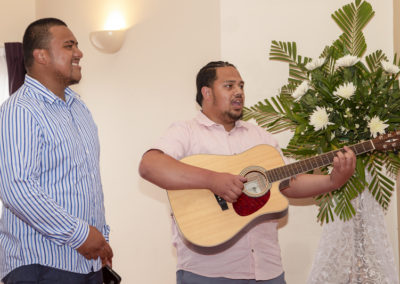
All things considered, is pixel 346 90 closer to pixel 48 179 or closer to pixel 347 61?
pixel 347 61

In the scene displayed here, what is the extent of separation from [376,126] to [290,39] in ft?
3.67

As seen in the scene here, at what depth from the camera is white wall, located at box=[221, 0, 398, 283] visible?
3.34m

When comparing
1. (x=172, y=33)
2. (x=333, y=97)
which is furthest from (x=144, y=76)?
(x=333, y=97)

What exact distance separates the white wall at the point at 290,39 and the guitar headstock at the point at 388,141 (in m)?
0.87

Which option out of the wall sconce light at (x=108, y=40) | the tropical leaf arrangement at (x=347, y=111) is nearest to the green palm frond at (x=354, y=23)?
the tropical leaf arrangement at (x=347, y=111)

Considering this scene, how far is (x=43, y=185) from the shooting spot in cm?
192

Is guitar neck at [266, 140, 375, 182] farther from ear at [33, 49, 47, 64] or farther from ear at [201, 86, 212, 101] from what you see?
ear at [33, 49, 47, 64]

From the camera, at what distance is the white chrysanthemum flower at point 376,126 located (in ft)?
8.47

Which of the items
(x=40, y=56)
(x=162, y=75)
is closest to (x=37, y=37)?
(x=40, y=56)

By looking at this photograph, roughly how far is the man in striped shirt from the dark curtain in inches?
138

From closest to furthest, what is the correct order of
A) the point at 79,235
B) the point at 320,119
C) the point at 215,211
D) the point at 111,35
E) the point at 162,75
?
the point at 79,235
the point at 215,211
the point at 320,119
the point at 162,75
the point at 111,35

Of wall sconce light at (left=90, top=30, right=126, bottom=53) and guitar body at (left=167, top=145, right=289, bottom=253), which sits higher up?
wall sconce light at (left=90, top=30, right=126, bottom=53)

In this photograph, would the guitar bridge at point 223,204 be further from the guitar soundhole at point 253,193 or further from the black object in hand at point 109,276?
the black object in hand at point 109,276

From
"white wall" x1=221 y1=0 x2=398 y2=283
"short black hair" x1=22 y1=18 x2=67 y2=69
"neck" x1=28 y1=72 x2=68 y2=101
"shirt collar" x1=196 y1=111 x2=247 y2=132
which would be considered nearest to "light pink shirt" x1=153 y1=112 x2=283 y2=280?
"shirt collar" x1=196 y1=111 x2=247 y2=132
